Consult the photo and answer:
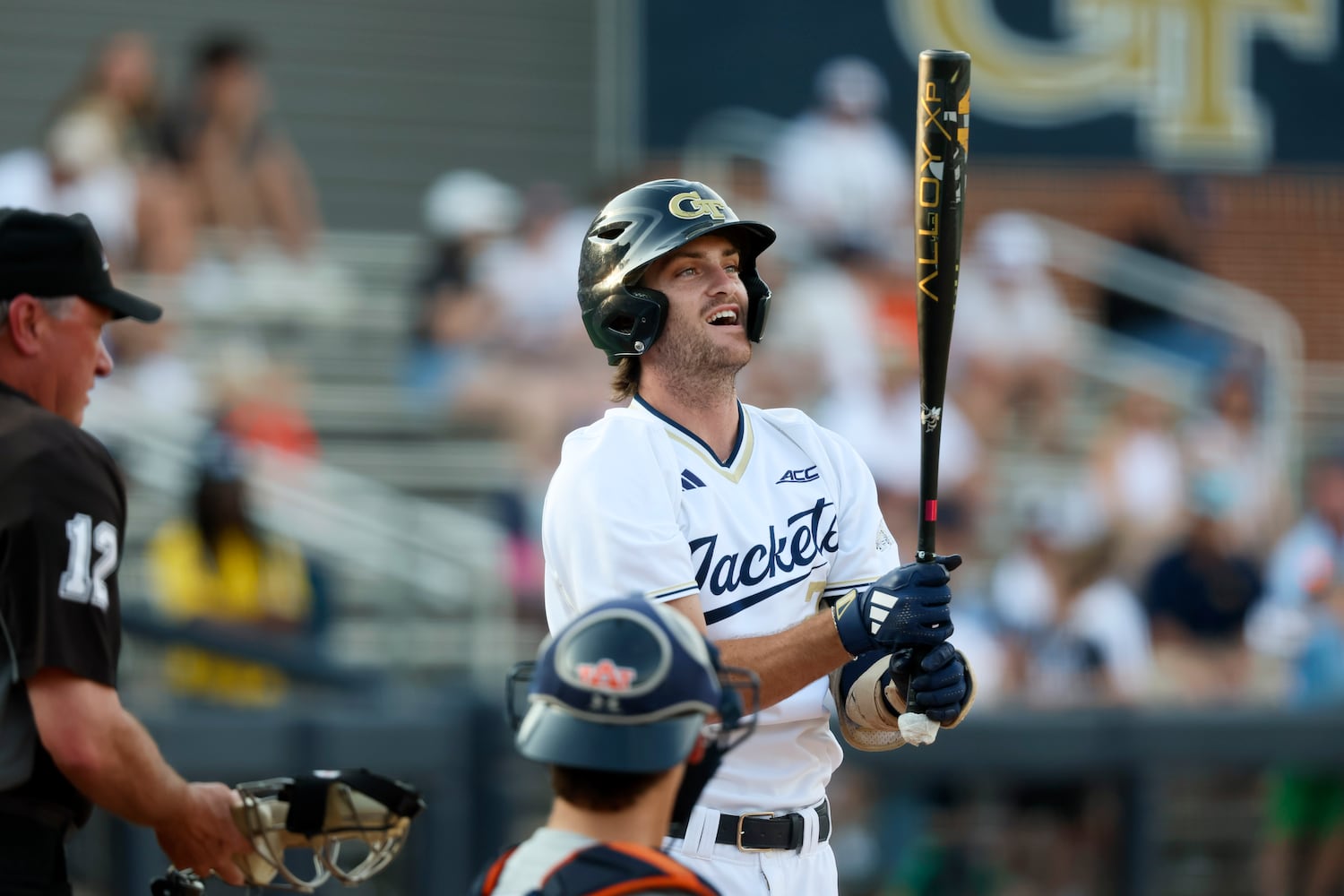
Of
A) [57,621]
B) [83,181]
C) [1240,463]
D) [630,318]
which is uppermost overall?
[83,181]

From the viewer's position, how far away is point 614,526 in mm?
3299

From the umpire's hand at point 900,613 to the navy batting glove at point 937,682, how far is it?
4cm

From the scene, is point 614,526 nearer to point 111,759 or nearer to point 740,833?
point 740,833

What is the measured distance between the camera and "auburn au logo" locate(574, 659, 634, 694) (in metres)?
2.42

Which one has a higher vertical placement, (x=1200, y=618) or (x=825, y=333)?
(x=825, y=333)

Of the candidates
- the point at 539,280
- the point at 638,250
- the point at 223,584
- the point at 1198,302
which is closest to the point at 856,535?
the point at 638,250

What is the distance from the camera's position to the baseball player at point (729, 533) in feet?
10.8

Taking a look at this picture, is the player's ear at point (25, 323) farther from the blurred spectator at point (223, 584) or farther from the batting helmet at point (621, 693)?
the blurred spectator at point (223, 584)

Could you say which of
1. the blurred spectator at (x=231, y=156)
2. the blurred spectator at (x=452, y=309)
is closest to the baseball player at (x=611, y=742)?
the blurred spectator at (x=452, y=309)

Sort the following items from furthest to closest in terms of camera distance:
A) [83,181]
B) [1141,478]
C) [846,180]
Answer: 1. [846,180]
2. [1141,478]
3. [83,181]

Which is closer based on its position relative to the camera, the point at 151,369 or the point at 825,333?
the point at 151,369

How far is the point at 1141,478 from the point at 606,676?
8.18m

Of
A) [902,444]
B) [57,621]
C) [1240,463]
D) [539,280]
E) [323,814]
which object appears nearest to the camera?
[57,621]

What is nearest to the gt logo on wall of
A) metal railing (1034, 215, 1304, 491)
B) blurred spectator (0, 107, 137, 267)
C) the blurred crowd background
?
the blurred crowd background
